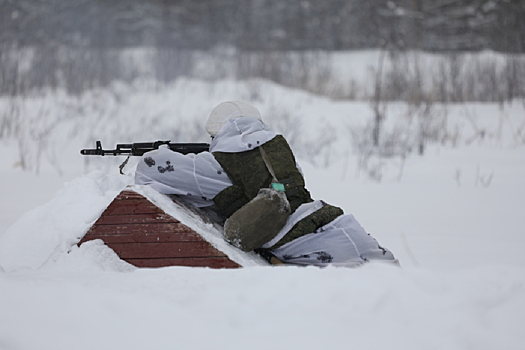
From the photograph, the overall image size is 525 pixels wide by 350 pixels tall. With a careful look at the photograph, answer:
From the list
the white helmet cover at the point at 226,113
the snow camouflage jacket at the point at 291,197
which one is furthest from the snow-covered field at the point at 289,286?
the white helmet cover at the point at 226,113

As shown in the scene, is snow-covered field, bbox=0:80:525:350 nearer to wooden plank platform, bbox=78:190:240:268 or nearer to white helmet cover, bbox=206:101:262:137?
wooden plank platform, bbox=78:190:240:268

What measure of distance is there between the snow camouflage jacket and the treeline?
12.4 metres

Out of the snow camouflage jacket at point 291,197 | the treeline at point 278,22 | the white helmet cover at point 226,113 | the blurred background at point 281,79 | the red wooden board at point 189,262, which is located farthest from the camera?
the treeline at point 278,22

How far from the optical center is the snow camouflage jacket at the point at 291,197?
7.58ft

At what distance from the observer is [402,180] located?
218 inches

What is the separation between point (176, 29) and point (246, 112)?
1829 centimetres

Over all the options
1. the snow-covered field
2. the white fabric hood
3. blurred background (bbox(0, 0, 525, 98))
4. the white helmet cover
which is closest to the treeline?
blurred background (bbox(0, 0, 525, 98))

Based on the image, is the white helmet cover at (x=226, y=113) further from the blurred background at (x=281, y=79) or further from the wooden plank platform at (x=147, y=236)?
the blurred background at (x=281, y=79)

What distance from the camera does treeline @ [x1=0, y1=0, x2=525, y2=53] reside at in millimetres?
16344

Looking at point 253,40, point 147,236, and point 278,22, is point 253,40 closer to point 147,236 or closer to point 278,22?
point 278,22

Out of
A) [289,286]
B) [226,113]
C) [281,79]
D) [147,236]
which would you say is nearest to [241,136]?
[226,113]

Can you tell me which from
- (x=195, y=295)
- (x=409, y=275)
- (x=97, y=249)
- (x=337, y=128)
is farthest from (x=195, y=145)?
(x=337, y=128)

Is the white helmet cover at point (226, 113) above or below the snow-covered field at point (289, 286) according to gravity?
above

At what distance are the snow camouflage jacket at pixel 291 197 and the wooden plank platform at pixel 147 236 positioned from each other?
7.6 inches
